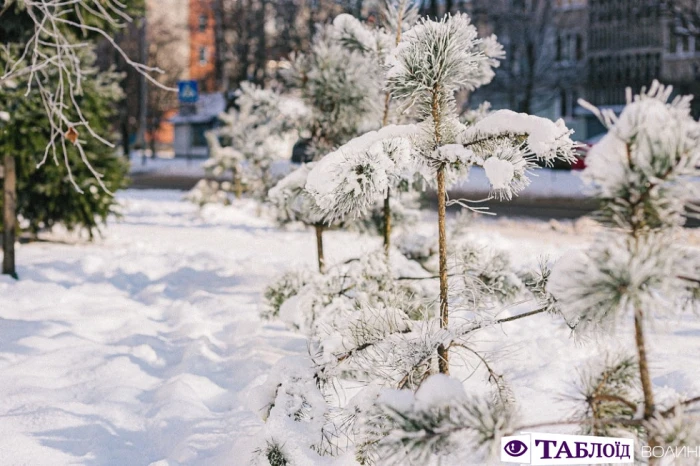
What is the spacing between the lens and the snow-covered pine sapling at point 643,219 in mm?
1674

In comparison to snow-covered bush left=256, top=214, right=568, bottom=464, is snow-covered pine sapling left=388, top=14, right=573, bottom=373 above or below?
above

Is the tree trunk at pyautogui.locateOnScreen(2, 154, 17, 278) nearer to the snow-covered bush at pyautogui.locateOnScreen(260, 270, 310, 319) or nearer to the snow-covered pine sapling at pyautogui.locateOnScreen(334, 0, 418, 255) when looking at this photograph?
the snow-covered bush at pyautogui.locateOnScreen(260, 270, 310, 319)

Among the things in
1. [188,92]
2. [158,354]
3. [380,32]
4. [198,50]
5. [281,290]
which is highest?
[198,50]

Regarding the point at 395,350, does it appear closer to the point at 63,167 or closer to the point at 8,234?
the point at 8,234

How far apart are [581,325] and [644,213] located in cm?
44

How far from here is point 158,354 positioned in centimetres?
521

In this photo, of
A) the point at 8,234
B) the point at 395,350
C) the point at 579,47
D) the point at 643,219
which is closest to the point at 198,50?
the point at 579,47

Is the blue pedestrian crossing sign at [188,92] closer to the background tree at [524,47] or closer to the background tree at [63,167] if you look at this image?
the background tree at [63,167]

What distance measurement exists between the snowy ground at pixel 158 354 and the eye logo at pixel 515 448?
0.14 m

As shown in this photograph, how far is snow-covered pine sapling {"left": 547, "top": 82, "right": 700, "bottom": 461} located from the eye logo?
35 cm

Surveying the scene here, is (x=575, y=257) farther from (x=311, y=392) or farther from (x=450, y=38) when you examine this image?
(x=311, y=392)

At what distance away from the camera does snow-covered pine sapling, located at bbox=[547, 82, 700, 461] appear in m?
1.67

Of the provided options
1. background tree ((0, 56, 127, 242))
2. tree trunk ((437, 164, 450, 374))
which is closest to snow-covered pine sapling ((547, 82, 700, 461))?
tree trunk ((437, 164, 450, 374))

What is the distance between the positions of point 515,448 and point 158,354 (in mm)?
3748
